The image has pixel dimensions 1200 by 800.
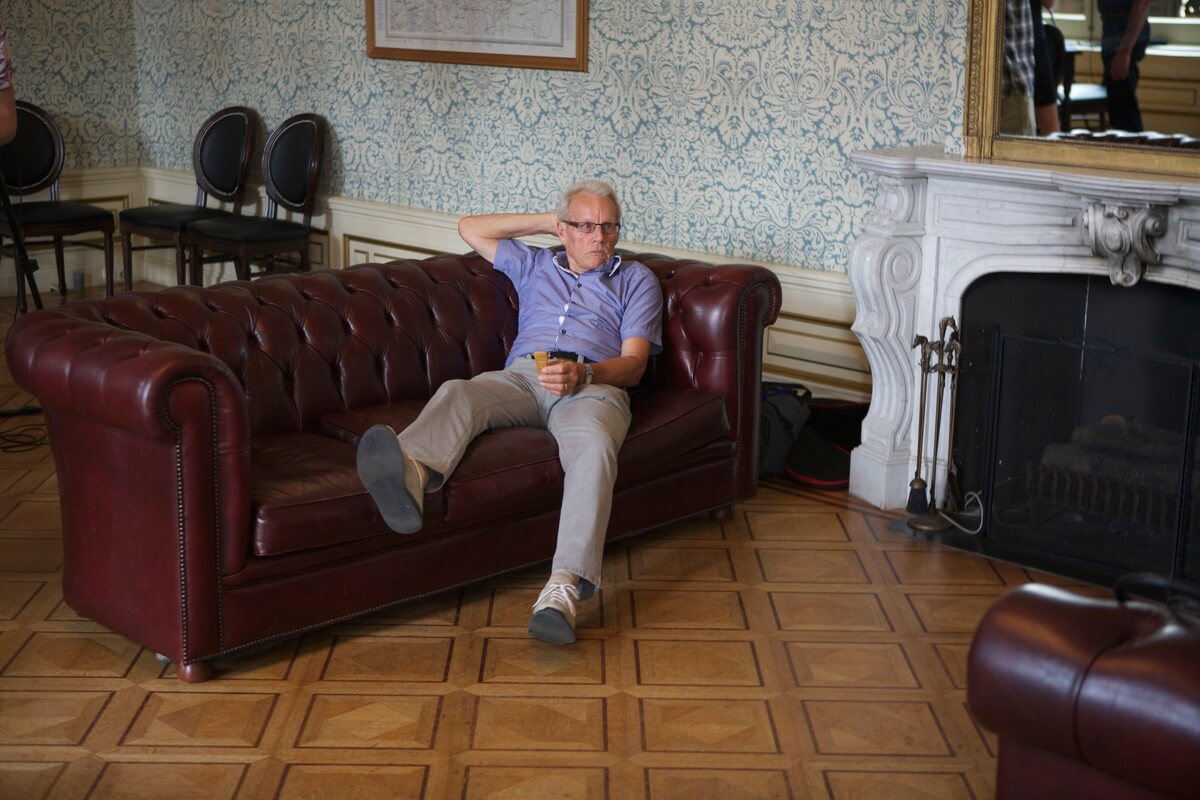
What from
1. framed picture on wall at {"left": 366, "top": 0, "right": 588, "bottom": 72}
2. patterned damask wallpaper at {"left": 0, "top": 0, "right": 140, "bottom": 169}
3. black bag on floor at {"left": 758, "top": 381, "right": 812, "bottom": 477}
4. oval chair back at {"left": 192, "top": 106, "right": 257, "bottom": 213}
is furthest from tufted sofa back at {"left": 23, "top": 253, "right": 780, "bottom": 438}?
patterned damask wallpaper at {"left": 0, "top": 0, "right": 140, "bottom": 169}

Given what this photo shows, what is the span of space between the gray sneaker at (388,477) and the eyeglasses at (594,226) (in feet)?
3.02

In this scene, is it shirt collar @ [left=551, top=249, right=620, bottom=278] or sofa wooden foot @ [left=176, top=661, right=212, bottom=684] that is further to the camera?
shirt collar @ [left=551, top=249, right=620, bottom=278]

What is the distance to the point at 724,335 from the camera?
11.8ft

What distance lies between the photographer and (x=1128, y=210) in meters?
3.26

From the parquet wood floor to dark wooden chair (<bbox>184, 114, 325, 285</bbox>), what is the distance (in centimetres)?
235

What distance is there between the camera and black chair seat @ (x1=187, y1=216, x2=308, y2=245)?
5.61 meters

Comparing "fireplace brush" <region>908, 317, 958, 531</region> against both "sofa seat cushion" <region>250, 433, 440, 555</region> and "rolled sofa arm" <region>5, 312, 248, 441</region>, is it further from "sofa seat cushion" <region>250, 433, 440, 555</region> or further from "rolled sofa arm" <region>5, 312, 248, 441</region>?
"rolled sofa arm" <region>5, 312, 248, 441</region>

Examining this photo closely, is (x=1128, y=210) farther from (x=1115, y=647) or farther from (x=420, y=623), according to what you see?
(x=420, y=623)

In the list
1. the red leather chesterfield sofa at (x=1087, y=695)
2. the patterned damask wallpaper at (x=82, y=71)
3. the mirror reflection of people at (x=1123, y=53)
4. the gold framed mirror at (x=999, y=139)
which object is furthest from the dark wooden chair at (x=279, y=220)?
the red leather chesterfield sofa at (x=1087, y=695)

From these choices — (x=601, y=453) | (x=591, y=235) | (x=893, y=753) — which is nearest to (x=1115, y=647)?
(x=893, y=753)

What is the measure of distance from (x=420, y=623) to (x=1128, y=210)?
77.6 inches

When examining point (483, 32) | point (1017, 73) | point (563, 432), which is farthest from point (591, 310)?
point (483, 32)

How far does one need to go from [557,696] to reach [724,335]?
124 cm

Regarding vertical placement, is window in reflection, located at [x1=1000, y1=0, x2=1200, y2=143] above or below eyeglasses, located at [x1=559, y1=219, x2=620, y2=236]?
above
